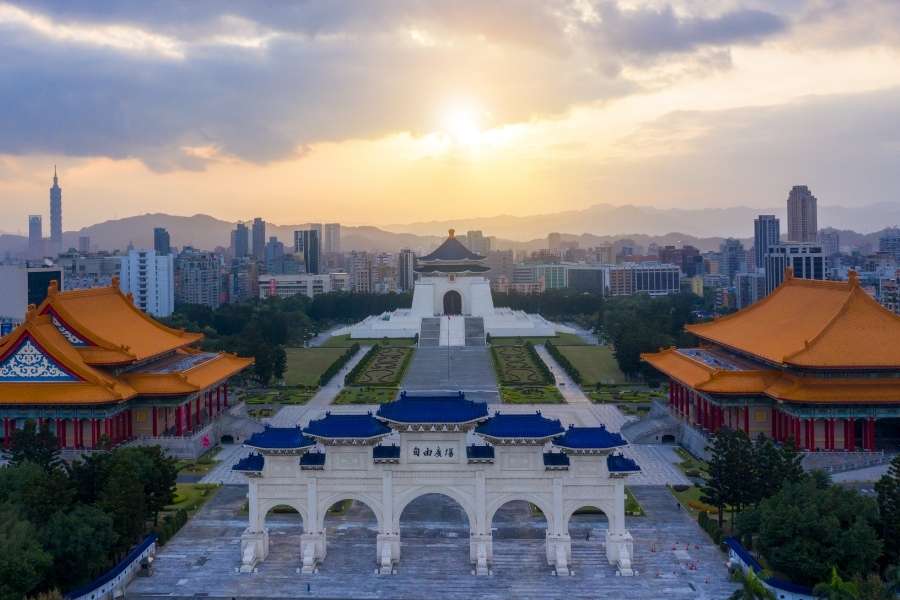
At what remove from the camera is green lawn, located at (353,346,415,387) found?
158 feet

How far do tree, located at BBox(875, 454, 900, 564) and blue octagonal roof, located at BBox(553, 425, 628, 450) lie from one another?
5.94 meters

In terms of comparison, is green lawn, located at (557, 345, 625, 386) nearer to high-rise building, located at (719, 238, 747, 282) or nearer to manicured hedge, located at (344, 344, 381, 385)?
manicured hedge, located at (344, 344, 381, 385)

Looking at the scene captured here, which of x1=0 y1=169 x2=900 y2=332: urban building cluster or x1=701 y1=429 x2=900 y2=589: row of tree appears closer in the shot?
x1=701 y1=429 x2=900 y2=589: row of tree

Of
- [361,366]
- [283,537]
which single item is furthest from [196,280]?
[283,537]

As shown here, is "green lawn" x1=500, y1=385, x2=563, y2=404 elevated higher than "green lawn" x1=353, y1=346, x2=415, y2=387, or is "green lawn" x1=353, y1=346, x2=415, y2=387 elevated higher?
"green lawn" x1=353, y1=346, x2=415, y2=387

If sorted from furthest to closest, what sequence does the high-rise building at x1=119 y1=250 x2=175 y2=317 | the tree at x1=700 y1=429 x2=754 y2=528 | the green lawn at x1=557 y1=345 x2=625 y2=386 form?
1. the high-rise building at x1=119 y1=250 x2=175 y2=317
2. the green lawn at x1=557 y1=345 x2=625 y2=386
3. the tree at x1=700 y1=429 x2=754 y2=528

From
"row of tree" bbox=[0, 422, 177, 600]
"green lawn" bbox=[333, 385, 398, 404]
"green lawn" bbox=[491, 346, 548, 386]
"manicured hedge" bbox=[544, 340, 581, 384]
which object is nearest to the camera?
"row of tree" bbox=[0, 422, 177, 600]

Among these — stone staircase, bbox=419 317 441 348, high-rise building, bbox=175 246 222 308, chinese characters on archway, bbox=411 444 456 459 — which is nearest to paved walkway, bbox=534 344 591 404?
stone staircase, bbox=419 317 441 348

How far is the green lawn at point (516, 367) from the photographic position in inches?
1881

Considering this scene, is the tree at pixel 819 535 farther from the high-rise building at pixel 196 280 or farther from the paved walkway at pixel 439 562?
the high-rise building at pixel 196 280

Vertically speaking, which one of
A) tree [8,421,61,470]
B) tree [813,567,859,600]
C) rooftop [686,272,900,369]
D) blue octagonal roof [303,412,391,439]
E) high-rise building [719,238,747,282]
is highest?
high-rise building [719,238,747,282]

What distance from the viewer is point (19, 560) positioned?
1648 cm

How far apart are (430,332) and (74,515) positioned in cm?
4755

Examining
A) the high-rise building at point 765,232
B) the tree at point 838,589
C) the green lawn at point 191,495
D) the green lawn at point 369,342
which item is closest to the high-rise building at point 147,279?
the green lawn at point 369,342
